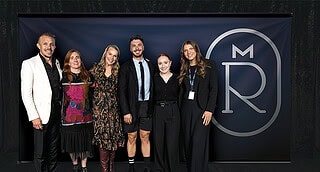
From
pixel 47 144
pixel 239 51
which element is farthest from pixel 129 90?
pixel 239 51

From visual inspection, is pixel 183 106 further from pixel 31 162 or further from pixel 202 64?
pixel 31 162

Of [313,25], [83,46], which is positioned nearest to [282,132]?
[313,25]

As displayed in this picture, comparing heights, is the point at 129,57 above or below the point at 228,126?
above

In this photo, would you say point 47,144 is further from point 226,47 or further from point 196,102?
point 226,47

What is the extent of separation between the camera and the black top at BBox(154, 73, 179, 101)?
396cm

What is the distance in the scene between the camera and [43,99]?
3838 mm

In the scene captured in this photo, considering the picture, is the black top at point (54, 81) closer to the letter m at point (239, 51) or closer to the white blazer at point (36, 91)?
the white blazer at point (36, 91)

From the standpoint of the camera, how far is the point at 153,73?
13.5ft

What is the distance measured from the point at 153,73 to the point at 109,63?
0.45 m

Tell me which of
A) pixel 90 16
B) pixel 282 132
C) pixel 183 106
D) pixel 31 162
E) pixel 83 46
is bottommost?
pixel 31 162

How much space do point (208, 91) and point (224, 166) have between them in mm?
1068

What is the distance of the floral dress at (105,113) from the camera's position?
391cm

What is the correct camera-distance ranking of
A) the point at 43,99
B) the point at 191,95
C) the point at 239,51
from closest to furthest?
the point at 43,99 < the point at 191,95 < the point at 239,51

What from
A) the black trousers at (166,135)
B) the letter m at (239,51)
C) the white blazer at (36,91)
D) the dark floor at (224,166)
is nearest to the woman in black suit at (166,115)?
the black trousers at (166,135)
